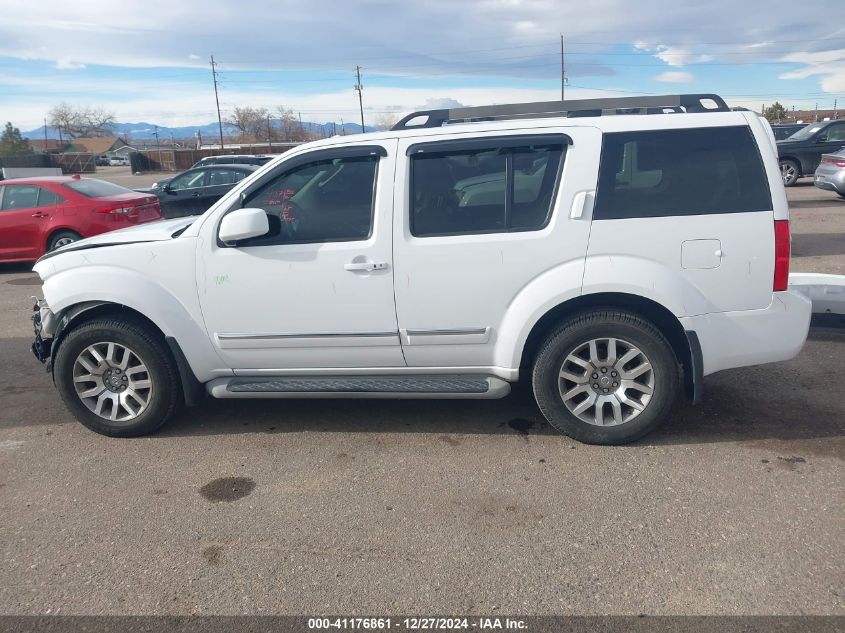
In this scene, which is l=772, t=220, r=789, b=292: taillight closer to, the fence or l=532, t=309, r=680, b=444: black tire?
l=532, t=309, r=680, b=444: black tire

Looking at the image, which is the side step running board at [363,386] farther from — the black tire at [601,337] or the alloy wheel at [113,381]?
the alloy wheel at [113,381]

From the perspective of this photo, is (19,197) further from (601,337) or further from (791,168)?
(791,168)

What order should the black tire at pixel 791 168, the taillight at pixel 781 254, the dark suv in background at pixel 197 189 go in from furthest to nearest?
the black tire at pixel 791 168
the dark suv in background at pixel 197 189
the taillight at pixel 781 254

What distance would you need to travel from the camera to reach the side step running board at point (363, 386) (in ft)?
13.5

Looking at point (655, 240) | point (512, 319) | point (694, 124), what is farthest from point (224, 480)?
point (694, 124)

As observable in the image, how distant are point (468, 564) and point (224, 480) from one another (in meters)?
1.59

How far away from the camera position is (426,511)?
346cm

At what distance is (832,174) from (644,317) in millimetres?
13459

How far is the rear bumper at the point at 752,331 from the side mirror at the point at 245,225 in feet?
8.22

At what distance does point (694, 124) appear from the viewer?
3.90 metres

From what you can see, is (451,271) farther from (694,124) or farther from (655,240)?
(694,124)

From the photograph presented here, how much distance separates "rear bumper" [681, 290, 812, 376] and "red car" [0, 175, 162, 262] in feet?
30.4

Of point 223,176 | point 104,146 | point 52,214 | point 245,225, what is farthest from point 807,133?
point 104,146

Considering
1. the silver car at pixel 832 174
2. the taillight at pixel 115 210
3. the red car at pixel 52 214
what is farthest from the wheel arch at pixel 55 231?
the silver car at pixel 832 174
